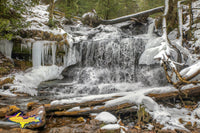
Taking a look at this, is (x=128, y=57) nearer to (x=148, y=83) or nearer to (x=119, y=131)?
(x=148, y=83)

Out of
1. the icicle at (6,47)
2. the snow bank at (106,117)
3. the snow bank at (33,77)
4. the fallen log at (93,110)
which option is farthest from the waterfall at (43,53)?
the snow bank at (106,117)

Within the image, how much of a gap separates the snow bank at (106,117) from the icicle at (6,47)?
7.55 metres

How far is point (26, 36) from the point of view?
26.6ft

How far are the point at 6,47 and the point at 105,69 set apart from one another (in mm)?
6549

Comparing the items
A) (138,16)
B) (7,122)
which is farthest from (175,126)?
(138,16)

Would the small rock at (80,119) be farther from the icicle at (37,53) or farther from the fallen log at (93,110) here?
the icicle at (37,53)

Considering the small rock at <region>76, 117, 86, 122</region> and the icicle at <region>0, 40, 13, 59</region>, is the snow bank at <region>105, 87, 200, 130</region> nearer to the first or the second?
the small rock at <region>76, 117, 86, 122</region>

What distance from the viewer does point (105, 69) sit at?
8.53 m

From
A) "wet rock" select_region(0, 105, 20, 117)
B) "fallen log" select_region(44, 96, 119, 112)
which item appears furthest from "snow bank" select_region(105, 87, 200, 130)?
"wet rock" select_region(0, 105, 20, 117)

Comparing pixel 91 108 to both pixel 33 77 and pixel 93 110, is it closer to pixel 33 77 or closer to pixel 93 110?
pixel 93 110

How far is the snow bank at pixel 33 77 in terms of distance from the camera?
19.7 ft

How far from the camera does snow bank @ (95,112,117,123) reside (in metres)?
3.02

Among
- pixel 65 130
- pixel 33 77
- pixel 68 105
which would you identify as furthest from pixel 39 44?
pixel 65 130
